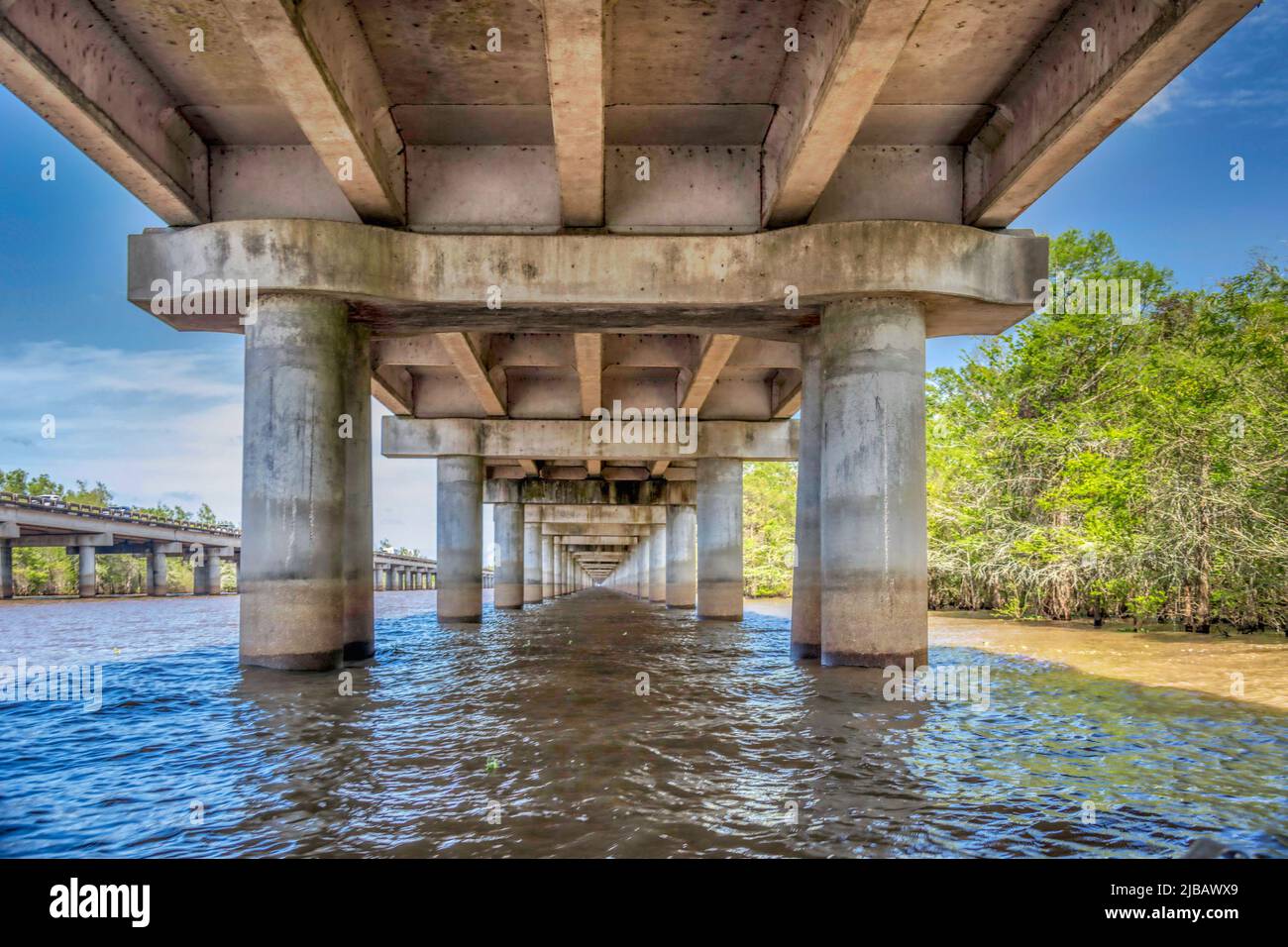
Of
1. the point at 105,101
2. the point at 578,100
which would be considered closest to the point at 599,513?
the point at 105,101

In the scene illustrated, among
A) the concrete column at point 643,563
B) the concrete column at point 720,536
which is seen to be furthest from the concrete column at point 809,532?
the concrete column at point 643,563

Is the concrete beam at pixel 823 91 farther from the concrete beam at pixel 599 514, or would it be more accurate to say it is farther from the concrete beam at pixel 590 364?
the concrete beam at pixel 599 514

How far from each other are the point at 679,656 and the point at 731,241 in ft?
23.8

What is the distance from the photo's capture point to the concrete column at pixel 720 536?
2889 centimetres

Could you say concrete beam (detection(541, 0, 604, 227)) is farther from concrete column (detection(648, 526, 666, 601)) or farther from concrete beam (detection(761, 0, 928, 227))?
concrete column (detection(648, 526, 666, 601))

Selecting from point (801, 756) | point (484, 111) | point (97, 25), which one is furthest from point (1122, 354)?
point (97, 25)

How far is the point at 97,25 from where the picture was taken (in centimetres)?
1027

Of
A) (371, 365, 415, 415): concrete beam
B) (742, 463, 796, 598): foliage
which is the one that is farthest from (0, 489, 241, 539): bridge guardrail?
(742, 463, 796, 598): foliage

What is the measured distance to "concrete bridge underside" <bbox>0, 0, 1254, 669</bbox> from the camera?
1016 cm

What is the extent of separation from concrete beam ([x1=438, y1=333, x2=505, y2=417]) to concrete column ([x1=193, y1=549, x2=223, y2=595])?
50.7 m

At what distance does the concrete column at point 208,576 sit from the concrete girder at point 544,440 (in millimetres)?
47454

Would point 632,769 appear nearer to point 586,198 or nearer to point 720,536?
point 586,198

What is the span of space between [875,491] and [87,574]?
58.0 meters
